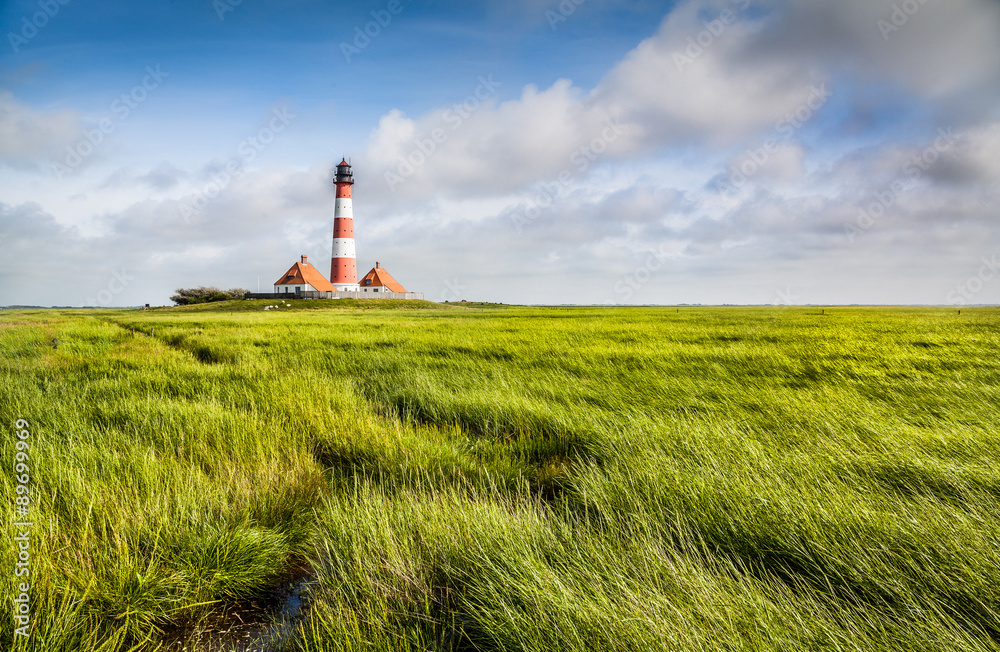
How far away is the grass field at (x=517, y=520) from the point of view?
1.60m

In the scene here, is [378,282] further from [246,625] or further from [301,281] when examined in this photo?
[246,625]

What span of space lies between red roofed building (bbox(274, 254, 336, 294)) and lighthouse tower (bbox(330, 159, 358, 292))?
2.21 metres

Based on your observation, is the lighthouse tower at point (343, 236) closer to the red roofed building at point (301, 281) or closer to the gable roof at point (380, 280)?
the red roofed building at point (301, 281)

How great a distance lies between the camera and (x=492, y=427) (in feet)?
15.6

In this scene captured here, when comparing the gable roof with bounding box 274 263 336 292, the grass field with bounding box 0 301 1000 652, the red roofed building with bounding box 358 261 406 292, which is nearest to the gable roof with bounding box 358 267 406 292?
the red roofed building with bounding box 358 261 406 292

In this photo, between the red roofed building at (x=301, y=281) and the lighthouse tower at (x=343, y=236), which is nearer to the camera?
the lighthouse tower at (x=343, y=236)

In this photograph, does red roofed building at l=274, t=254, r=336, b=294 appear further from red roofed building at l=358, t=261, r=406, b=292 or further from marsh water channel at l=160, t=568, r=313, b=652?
marsh water channel at l=160, t=568, r=313, b=652

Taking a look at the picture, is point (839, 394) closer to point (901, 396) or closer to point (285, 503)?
point (901, 396)

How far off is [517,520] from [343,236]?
204ft

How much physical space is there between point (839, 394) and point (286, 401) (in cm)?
682

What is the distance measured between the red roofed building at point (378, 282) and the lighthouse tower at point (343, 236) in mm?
7825

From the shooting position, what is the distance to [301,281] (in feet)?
207

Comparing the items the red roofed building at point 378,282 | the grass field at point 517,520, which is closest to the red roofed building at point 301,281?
the red roofed building at point 378,282

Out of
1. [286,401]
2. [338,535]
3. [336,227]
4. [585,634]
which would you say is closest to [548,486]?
[338,535]
